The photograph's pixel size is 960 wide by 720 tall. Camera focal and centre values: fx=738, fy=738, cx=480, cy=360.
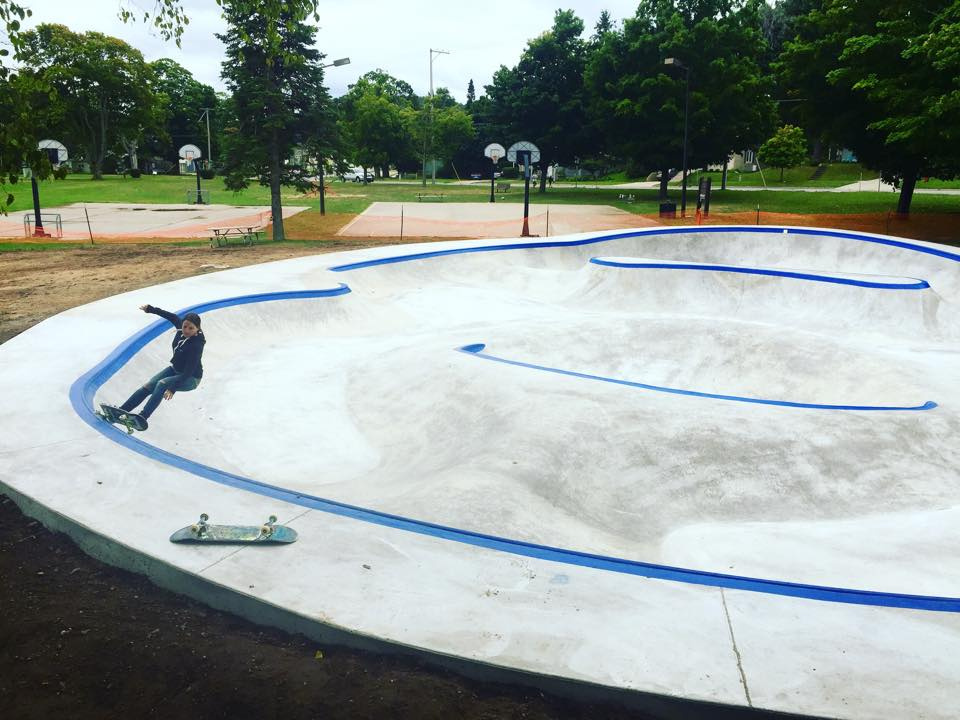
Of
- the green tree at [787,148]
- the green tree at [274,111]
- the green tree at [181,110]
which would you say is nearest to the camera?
the green tree at [274,111]

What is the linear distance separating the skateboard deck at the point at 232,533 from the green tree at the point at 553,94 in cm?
5447

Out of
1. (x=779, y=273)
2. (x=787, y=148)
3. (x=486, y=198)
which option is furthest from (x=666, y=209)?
(x=787, y=148)

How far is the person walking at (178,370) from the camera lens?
362 inches

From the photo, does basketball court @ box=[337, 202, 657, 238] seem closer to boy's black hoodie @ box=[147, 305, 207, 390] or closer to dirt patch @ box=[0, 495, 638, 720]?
boy's black hoodie @ box=[147, 305, 207, 390]

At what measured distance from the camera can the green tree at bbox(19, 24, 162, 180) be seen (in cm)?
7119

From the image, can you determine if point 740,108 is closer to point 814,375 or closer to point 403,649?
point 814,375

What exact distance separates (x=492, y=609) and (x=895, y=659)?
2.27m

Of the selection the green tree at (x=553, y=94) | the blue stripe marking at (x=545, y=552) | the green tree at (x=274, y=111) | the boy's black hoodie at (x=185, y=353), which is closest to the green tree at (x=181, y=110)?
the green tree at (x=553, y=94)

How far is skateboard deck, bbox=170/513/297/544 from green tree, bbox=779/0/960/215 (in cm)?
2539

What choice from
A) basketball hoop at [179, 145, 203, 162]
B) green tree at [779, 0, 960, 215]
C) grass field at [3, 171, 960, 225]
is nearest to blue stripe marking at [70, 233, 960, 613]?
green tree at [779, 0, 960, 215]

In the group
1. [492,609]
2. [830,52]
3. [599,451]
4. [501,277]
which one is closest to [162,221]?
[501,277]

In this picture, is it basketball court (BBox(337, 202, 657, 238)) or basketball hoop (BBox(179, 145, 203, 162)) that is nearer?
basketball court (BBox(337, 202, 657, 238))

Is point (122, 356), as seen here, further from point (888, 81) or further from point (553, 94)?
point (553, 94)

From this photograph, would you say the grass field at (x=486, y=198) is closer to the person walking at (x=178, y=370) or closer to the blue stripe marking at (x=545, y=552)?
the person walking at (x=178, y=370)
